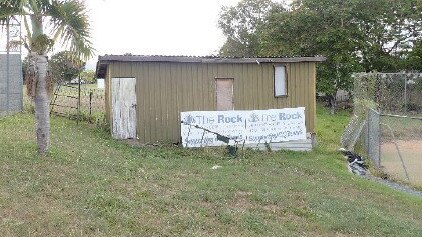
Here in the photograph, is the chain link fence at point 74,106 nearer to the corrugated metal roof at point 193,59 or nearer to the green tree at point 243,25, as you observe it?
the corrugated metal roof at point 193,59

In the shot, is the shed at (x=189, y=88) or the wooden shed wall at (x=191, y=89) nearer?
the shed at (x=189, y=88)

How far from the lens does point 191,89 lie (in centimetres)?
1556

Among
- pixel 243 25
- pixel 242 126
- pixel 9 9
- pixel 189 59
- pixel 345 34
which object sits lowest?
pixel 242 126

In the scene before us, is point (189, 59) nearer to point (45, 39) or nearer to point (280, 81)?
point (280, 81)

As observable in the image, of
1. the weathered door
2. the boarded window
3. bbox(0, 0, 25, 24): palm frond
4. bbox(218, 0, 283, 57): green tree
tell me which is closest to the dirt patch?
the boarded window

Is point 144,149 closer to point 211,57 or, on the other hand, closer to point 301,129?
point 211,57

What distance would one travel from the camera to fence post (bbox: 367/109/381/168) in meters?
14.0

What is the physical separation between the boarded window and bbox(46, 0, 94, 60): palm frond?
6.25m

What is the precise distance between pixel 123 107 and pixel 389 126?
770 cm

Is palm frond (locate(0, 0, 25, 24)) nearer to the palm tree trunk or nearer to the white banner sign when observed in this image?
the palm tree trunk

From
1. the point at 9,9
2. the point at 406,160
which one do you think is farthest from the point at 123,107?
the point at 406,160

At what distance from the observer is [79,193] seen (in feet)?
25.3

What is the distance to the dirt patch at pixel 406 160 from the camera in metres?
13.1

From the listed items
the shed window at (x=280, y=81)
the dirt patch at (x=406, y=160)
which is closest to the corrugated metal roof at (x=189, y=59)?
the shed window at (x=280, y=81)
